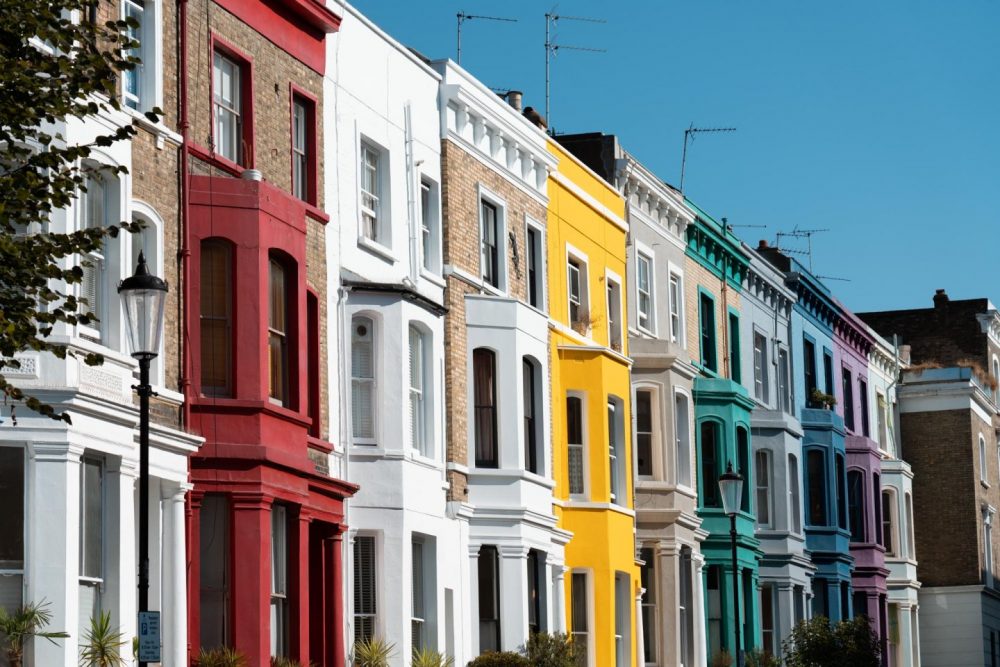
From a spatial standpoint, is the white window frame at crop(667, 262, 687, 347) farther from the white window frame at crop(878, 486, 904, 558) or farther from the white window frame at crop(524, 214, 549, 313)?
the white window frame at crop(878, 486, 904, 558)

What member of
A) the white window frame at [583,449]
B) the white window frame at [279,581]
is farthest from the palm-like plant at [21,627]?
the white window frame at [583,449]

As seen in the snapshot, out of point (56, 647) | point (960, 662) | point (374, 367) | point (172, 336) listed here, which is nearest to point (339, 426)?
point (374, 367)

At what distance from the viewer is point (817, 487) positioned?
55.9m

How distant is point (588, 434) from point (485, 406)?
4.34 m

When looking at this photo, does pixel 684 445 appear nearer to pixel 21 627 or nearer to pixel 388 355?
pixel 388 355

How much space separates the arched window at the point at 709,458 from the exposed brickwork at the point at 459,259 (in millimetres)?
10768

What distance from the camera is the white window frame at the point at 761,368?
5289 cm

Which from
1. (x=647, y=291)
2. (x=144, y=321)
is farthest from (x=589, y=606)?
(x=144, y=321)

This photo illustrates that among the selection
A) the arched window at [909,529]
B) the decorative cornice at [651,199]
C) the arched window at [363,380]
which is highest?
the decorative cornice at [651,199]

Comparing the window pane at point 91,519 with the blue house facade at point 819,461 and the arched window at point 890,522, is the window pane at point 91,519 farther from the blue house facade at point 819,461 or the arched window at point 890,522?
the arched window at point 890,522

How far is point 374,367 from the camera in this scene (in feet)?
103

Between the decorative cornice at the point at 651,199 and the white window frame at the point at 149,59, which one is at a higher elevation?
the decorative cornice at the point at 651,199

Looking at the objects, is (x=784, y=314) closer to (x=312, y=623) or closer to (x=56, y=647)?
(x=312, y=623)

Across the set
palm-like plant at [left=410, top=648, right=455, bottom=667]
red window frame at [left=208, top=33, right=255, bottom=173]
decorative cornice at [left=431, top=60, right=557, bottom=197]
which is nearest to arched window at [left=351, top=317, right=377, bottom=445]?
palm-like plant at [left=410, top=648, right=455, bottom=667]
